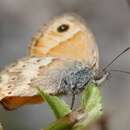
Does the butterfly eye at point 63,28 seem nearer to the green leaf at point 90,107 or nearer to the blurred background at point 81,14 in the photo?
the green leaf at point 90,107

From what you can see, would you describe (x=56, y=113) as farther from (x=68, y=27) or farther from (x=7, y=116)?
(x=7, y=116)

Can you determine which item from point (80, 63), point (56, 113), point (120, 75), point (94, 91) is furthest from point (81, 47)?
point (120, 75)

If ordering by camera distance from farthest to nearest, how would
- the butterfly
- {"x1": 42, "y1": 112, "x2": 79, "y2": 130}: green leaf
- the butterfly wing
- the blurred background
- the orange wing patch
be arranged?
the blurred background → the orange wing patch → the butterfly → the butterfly wing → {"x1": 42, "y1": 112, "x2": 79, "y2": 130}: green leaf

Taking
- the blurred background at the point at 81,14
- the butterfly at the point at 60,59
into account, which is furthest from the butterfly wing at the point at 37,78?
the blurred background at the point at 81,14

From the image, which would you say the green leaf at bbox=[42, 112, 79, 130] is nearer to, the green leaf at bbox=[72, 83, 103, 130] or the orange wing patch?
the green leaf at bbox=[72, 83, 103, 130]

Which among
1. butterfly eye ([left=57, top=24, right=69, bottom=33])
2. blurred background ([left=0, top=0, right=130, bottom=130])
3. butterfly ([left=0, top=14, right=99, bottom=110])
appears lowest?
blurred background ([left=0, top=0, right=130, bottom=130])

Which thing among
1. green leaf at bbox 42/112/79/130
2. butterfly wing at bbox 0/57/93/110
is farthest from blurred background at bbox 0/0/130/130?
green leaf at bbox 42/112/79/130
